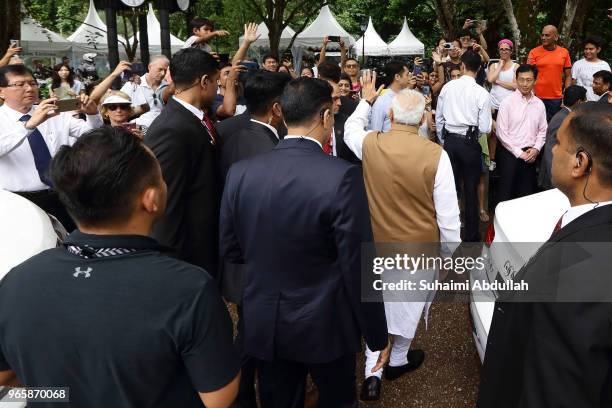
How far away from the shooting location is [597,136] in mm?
1623

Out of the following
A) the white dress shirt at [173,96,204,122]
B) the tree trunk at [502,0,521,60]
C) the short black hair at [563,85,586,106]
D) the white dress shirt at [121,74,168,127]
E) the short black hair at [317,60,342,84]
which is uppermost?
the tree trunk at [502,0,521,60]

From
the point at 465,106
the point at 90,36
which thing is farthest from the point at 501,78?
the point at 90,36

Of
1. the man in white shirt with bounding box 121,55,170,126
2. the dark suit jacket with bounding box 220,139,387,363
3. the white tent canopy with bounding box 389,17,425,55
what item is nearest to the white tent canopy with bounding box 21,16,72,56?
the white tent canopy with bounding box 389,17,425,55

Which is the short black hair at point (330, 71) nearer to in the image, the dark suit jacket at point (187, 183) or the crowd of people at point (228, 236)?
the crowd of people at point (228, 236)

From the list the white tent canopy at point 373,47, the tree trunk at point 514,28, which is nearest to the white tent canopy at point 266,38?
the white tent canopy at point 373,47

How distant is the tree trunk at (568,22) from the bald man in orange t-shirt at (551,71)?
7.66ft

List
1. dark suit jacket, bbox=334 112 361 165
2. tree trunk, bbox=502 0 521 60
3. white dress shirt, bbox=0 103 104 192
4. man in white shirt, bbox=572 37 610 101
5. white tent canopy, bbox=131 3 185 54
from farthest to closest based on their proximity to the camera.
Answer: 1. white tent canopy, bbox=131 3 185 54
2. tree trunk, bbox=502 0 521 60
3. man in white shirt, bbox=572 37 610 101
4. dark suit jacket, bbox=334 112 361 165
5. white dress shirt, bbox=0 103 104 192

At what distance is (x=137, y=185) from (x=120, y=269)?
0.77 feet

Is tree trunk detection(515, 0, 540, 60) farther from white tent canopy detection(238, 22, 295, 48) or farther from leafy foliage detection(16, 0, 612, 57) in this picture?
white tent canopy detection(238, 22, 295, 48)

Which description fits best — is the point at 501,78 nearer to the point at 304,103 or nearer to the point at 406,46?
the point at 304,103

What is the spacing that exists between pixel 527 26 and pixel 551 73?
220cm

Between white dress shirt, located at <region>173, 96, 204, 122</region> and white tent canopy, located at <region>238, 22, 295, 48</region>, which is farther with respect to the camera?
white tent canopy, located at <region>238, 22, 295, 48</region>

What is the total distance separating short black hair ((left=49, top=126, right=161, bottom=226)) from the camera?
136 centimetres

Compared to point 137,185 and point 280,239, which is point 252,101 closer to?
point 280,239
